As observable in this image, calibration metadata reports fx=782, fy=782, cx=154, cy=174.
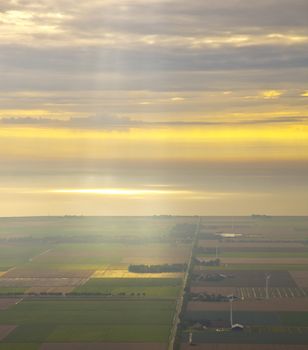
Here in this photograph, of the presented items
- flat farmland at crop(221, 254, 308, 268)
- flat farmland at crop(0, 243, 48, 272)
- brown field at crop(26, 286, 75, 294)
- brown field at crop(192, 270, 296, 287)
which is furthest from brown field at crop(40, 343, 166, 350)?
flat farmland at crop(221, 254, 308, 268)

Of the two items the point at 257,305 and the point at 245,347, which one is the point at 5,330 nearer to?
the point at 245,347

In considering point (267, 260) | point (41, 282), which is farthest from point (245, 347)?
point (267, 260)

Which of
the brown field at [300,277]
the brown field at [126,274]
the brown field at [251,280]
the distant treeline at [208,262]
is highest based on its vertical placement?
the brown field at [300,277]

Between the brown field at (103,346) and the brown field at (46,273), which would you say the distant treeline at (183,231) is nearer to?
the brown field at (46,273)

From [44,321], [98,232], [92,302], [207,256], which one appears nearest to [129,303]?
[92,302]

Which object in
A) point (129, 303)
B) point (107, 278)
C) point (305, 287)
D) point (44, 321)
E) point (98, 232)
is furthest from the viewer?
point (98, 232)

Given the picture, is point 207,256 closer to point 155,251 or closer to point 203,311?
point 155,251

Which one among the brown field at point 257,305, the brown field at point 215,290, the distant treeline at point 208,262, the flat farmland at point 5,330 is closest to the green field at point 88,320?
the flat farmland at point 5,330
